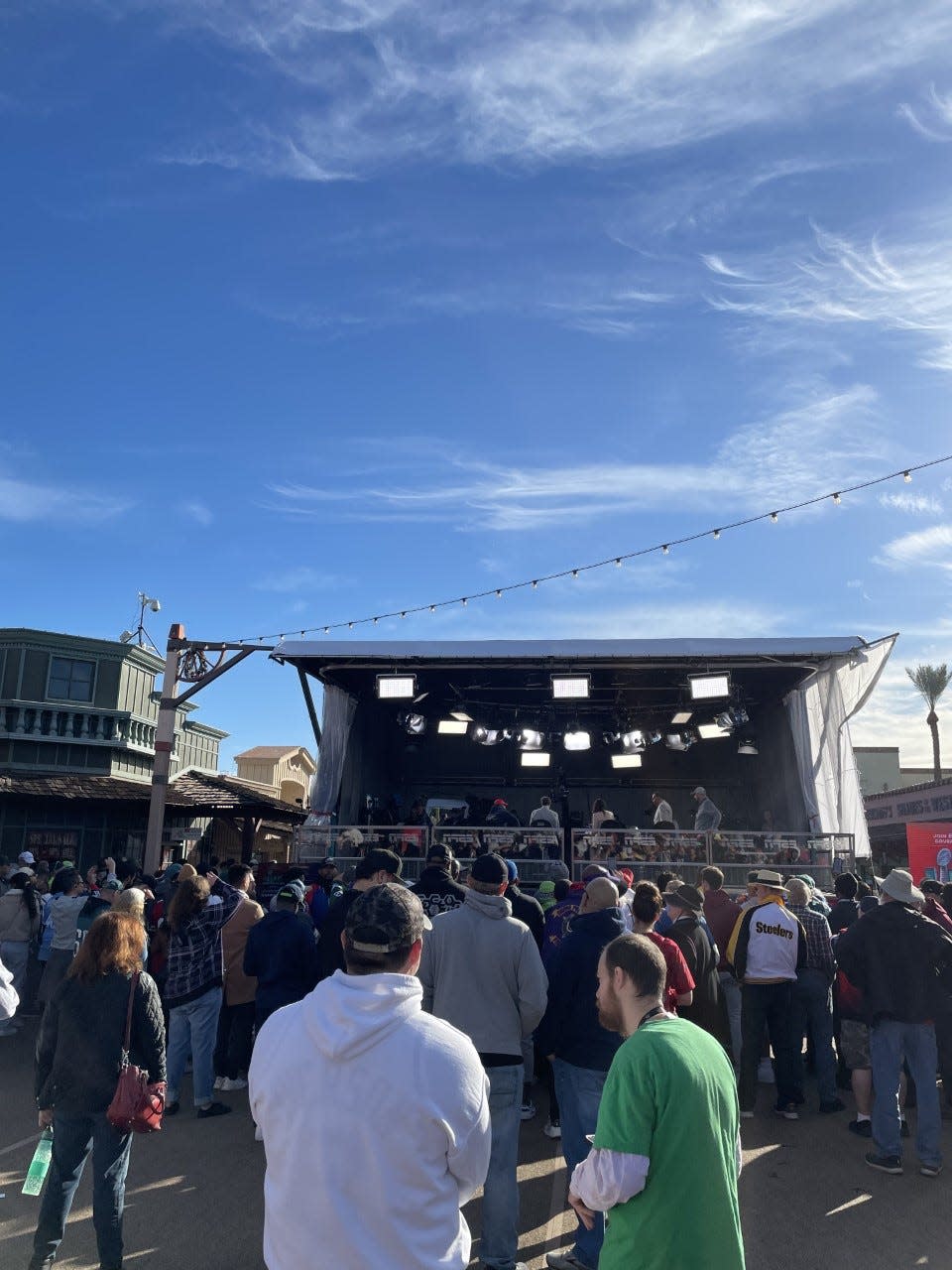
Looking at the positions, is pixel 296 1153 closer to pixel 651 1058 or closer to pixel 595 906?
pixel 651 1058

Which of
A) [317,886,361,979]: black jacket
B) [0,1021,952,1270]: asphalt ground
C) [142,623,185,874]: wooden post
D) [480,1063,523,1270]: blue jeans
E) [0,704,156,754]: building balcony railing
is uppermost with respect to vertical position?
[0,704,156,754]: building balcony railing

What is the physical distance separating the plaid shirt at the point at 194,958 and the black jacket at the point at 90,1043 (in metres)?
2.35

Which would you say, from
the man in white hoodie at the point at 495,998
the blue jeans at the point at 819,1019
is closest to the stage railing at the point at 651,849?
the blue jeans at the point at 819,1019

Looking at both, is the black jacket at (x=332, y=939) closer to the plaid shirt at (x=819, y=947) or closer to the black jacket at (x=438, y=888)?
the black jacket at (x=438, y=888)

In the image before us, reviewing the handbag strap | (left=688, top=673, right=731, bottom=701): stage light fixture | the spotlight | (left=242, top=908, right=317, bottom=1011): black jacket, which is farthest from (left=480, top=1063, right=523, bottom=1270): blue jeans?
the spotlight

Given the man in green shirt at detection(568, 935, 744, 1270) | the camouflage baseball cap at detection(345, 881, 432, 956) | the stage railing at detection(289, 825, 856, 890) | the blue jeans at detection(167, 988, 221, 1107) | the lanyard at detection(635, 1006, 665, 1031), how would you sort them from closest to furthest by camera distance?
the camouflage baseball cap at detection(345, 881, 432, 956)
the man in green shirt at detection(568, 935, 744, 1270)
the lanyard at detection(635, 1006, 665, 1031)
the blue jeans at detection(167, 988, 221, 1107)
the stage railing at detection(289, 825, 856, 890)

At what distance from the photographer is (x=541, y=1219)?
15.0ft

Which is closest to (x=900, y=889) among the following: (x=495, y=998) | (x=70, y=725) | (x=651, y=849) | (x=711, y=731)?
(x=495, y=998)

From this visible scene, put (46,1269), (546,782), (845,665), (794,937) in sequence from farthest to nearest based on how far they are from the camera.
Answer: (546,782) < (845,665) < (794,937) < (46,1269)

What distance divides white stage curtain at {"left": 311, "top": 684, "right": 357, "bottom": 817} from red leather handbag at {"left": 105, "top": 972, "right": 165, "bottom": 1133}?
1181cm

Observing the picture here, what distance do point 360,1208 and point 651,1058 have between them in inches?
32.2

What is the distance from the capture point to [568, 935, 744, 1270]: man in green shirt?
224cm

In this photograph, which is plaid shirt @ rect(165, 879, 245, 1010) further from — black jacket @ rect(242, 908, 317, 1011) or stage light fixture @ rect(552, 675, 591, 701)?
stage light fixture @ rect(552, 675, 591, 701)

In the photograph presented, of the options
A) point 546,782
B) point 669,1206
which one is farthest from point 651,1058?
point 546,782
